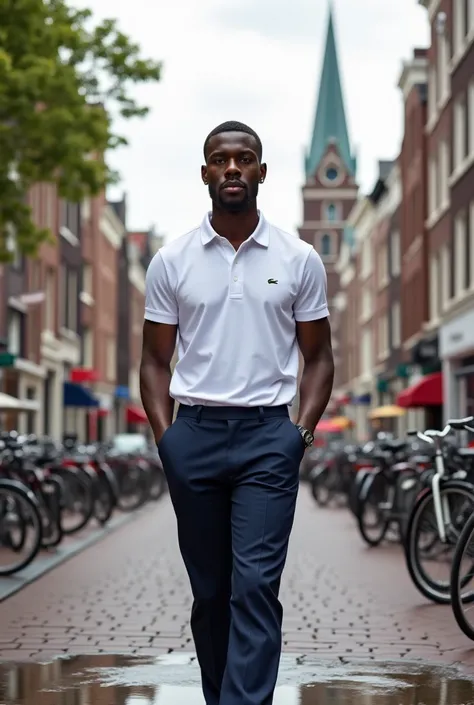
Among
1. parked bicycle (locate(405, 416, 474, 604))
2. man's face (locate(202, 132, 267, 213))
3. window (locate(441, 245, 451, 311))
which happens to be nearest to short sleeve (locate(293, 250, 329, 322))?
man's face (locate(202, 132, 267, 213))

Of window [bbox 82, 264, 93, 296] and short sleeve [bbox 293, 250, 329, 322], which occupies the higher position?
window [bbox 82, 264, 93, 296]

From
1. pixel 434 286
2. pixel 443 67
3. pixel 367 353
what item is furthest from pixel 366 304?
pixel 443 67

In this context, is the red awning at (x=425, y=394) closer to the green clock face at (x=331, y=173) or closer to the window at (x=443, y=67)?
the window at (x=443, y=67)

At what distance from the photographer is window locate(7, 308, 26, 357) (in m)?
39.0

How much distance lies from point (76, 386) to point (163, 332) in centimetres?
4546

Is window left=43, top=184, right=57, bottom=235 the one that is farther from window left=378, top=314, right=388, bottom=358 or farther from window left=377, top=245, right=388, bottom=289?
window left=378, top=314, right=388, bottom=358

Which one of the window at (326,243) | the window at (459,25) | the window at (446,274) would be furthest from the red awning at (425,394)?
the window at (326,243)

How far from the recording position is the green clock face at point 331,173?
11744 centimetres

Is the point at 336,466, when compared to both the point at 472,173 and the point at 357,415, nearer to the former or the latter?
the point at 472,173

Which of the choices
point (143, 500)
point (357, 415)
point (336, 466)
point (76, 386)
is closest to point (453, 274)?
point (336, 466)

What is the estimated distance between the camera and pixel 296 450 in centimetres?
472

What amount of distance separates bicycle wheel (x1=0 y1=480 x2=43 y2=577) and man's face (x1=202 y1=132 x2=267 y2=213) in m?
7.41

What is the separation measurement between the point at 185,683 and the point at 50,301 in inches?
1636

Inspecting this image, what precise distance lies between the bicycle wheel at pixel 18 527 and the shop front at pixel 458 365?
19.9 meters
